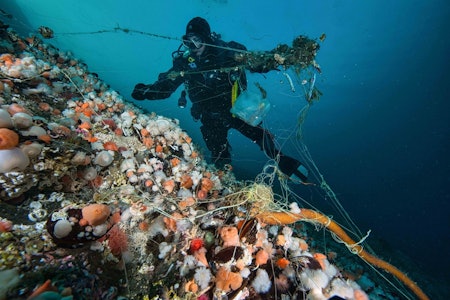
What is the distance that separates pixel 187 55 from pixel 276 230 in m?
6.78

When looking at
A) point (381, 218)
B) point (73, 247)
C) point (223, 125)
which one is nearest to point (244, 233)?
point (73, 247)

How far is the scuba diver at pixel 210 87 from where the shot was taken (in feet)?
23.4

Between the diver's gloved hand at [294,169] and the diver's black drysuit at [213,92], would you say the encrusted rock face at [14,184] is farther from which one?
the diver's gloved hand at [294,169]

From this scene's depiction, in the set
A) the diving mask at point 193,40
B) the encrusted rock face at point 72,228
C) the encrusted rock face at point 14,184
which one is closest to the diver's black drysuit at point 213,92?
the diving mask at point 193,40

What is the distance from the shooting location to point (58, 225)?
200cm

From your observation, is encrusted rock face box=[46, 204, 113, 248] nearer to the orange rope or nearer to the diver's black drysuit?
the orange rope

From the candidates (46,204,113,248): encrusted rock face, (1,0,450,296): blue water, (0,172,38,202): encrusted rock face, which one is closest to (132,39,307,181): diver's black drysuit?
(0,172,38,202): encrusted rock face

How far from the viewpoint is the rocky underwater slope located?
6.48 feet

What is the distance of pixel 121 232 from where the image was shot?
8.21 feet

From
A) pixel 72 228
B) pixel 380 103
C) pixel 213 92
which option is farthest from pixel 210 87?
pixel 380 103

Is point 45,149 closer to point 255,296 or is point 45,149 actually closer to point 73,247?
point 73,247

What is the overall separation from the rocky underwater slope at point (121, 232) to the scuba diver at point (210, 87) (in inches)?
155

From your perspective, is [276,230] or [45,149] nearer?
[45,149]

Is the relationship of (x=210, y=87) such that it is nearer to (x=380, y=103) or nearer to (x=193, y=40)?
(x=193, y=40)
